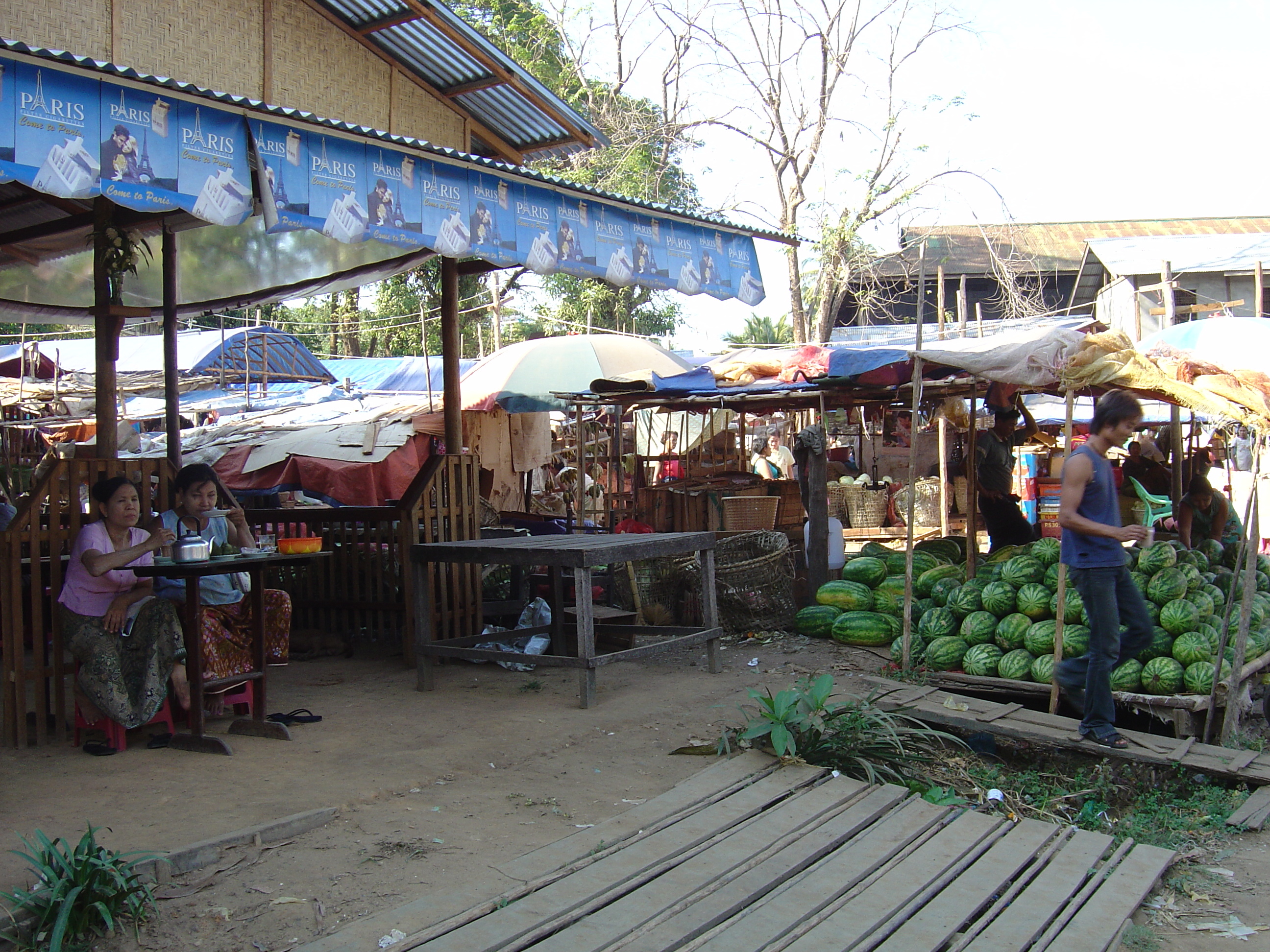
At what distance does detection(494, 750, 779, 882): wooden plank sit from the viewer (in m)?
3.59

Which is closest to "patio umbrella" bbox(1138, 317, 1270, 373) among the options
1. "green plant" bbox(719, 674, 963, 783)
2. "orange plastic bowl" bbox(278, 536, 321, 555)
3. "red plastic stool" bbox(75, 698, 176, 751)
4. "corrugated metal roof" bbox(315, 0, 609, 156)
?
"green plant" bbox(719, 674, 963, 783)

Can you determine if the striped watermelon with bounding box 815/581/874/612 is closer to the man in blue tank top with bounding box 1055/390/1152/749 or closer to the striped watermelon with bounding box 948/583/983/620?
the striped watermelon with bounding box 948/583/983/620

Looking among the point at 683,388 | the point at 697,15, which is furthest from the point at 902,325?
the point at 683,388

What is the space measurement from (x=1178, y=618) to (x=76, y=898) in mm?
6211

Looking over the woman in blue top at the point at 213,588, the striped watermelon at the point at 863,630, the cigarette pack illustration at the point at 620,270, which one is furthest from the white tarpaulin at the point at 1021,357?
the woman in blue top at the point at 213,588

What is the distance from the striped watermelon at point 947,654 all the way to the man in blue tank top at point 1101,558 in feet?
4.98

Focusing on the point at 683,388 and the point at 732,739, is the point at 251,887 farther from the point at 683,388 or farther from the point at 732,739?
the point at 683,388

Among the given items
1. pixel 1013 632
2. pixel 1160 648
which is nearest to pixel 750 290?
pixel 1013 632

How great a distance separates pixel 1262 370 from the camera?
6336mm

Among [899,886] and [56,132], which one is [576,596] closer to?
[899,886]

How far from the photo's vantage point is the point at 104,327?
678cm

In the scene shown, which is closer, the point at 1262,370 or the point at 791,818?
the point at 791,818

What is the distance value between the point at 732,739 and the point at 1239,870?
2.31 m

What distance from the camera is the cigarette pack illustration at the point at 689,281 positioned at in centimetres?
757
